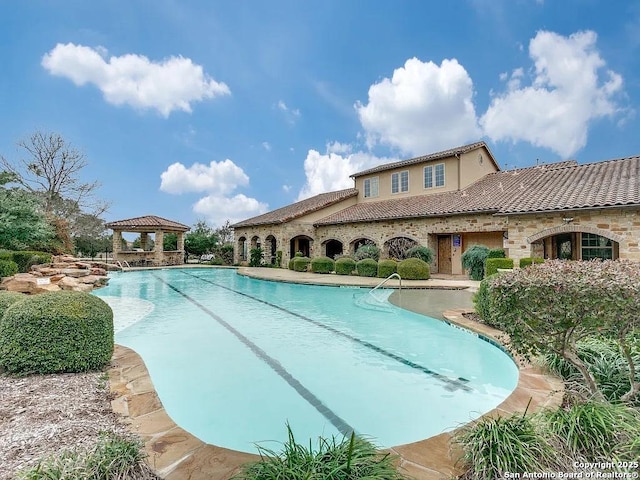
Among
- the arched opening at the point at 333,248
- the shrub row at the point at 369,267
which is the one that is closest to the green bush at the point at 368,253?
the shrub row at the point at 369,267

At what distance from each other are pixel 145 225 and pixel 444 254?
76.0ft

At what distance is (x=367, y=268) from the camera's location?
54.9 feet

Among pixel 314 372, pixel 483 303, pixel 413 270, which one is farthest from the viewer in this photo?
pixel 413 270

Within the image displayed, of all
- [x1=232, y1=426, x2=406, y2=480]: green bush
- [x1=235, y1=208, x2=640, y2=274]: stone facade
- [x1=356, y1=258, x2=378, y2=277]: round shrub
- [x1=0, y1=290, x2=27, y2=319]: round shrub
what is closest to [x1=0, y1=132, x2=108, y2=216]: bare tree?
[x1=235, y1=208, x2=640, y2=274]: stone facade

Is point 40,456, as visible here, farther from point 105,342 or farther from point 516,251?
point 516,251

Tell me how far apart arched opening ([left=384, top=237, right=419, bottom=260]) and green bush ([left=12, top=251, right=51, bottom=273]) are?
60.2 feet

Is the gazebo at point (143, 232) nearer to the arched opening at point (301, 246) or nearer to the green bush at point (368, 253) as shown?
the arched opening at point (301, 246)

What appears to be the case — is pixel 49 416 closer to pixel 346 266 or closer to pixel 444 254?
pixel 346 266

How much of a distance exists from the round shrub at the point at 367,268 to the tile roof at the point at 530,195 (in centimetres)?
343

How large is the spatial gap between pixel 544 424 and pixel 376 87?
622 inches

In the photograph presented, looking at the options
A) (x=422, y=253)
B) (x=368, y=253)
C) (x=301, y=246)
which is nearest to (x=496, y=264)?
(x=422, y=253)

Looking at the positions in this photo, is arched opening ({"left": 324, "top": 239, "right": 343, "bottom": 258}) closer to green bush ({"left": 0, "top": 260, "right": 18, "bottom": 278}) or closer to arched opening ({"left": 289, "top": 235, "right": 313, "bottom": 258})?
arched opening ({"left": 289, "top": 235, "right": 313, "bottom": 258})

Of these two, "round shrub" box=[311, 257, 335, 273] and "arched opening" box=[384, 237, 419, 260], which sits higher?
"arched opening" box=[384, 237, 419, 260]

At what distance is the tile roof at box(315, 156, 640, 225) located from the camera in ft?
40.4
